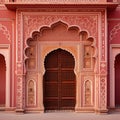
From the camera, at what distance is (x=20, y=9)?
10008mm

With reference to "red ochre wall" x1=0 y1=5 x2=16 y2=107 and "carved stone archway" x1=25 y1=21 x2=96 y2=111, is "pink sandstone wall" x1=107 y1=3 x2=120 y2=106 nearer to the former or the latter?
"carved stone archway" x1=25 y1=21 x2=96 y2=111

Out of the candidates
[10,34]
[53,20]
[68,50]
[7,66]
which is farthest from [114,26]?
[7,66]

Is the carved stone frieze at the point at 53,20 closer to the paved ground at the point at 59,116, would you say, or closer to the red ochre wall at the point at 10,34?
the red ochre wall at the point at 10,34

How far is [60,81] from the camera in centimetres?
1059

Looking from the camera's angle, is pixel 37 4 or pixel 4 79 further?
pixel 4 79

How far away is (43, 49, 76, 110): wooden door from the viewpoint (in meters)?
10.6

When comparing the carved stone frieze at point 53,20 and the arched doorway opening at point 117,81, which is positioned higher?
the carved stone frieze at point 53,20

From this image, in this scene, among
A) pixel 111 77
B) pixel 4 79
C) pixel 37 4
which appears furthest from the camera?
pixel 4 79

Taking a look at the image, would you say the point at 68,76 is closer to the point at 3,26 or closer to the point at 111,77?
the point at 111,77

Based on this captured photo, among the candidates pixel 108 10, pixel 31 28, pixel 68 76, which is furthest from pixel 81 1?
pixel 68 76

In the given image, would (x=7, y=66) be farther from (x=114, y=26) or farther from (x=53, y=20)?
(x=114, y=26)

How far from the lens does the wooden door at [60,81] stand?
10578 mm

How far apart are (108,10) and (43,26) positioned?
6.37 feet

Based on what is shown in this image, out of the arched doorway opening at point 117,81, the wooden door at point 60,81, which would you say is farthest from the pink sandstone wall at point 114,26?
the wooden door at point 60,81
